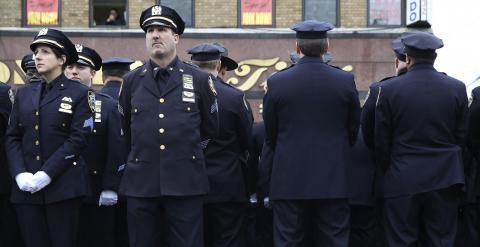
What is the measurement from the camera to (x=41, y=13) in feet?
64.5

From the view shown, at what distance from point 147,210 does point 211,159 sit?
3.77 ft

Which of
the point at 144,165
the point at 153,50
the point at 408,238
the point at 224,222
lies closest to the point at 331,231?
the point at 408,238

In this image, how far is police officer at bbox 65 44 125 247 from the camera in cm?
661

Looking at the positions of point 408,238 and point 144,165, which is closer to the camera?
point 144,165

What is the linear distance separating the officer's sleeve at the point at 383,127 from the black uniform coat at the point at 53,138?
226cm

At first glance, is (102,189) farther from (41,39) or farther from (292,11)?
(292,11)

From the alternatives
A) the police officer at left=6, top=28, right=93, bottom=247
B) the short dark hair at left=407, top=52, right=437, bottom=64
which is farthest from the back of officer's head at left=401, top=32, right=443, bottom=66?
the police officer at left=6, top=28, right=93, bottom=247

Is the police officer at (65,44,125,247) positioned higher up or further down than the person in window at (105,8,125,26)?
further down

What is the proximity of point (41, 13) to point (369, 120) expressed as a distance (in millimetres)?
15255

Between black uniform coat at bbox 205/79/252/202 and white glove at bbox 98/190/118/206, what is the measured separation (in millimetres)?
898

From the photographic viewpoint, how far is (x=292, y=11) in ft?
64.2

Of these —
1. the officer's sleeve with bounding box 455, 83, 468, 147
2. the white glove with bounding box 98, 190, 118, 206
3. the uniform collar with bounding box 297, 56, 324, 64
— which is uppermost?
the uniform collar with bounding box 297, 56, 324, 64

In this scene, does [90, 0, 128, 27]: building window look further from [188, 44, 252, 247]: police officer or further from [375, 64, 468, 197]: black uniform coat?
[375, 64, 468, 197]: black uniform coat

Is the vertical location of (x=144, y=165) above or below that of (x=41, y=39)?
below
